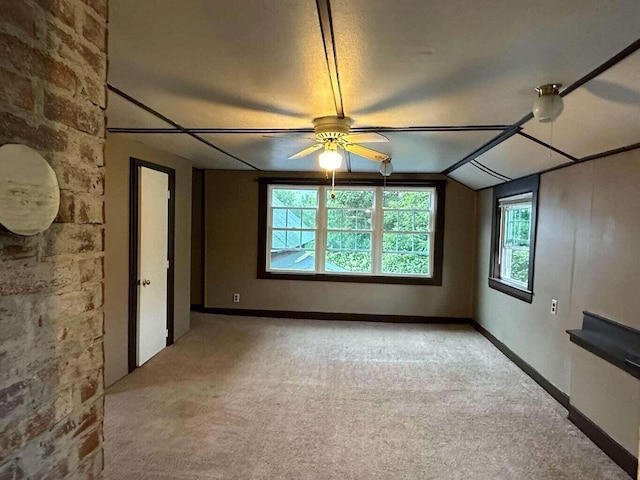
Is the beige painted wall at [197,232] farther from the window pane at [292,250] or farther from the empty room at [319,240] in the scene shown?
the window pane at [292,250]

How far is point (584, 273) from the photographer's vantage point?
318 cm

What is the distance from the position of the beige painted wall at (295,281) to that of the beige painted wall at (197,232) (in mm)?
96

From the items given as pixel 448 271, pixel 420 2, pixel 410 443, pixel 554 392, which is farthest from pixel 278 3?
pixel 448 271

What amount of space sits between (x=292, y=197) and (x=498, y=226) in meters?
2.92

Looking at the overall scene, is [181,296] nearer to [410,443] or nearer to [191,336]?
[191,336]

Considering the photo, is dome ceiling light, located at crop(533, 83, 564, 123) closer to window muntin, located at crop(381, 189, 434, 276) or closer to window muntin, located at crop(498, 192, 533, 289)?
window muntin, located at crop(498, 192, 533, 289)

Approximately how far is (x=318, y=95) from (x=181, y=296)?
11.3 feet

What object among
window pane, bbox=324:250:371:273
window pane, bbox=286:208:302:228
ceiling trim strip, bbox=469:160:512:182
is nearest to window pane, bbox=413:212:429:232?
window pane, bbox=324:250:371:273

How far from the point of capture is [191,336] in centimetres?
505

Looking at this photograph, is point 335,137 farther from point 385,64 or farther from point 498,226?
point 498,226

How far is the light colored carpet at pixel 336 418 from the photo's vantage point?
2461 mm

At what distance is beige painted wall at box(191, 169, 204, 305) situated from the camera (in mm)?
6211

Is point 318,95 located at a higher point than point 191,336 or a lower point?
higher

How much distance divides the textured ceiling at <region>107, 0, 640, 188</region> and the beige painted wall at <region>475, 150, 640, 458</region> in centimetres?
34
